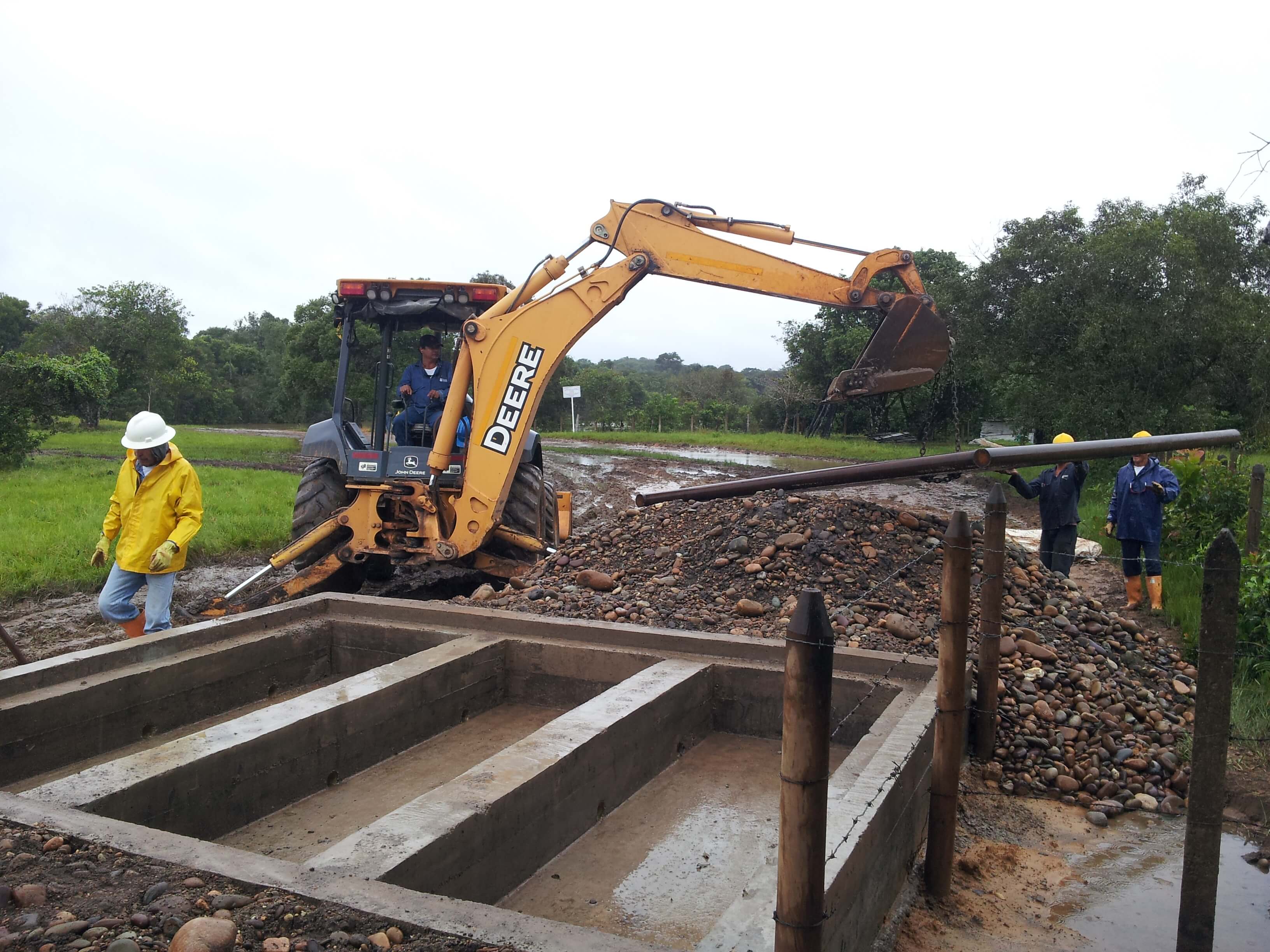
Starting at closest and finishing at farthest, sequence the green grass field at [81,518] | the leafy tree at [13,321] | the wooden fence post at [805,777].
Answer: the wooden fence post at [805,777] → the green grass field at [81,518] → the leafy tree at [13,321]

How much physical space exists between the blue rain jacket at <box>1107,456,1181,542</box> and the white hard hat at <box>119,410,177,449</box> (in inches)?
270

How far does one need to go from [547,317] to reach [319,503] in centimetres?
253

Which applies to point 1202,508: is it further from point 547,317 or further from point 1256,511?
point 547,317

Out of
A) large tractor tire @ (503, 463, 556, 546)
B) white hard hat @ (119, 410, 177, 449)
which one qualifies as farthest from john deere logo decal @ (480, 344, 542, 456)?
white hard hat @ (119, 410, 177, 449)

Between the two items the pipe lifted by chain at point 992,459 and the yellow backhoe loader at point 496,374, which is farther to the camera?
the yellow backhoe loader at point 496,374

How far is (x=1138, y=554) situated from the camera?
25.5ft

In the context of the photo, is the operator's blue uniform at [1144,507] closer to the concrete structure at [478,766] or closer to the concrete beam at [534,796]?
the concrete structure at [478,766]

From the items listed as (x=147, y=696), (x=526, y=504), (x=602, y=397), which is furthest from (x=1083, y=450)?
(x=602, y=397)

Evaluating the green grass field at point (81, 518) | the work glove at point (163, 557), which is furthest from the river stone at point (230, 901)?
the green grass field at point (81, 518)

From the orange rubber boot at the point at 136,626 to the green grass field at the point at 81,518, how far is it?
2236mm

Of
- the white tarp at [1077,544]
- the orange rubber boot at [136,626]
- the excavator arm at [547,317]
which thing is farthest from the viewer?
the white tarp at [1077,544]

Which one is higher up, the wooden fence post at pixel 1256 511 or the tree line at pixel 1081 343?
the tree line at pixel 1081 343

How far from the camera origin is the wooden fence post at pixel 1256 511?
7.55 meters

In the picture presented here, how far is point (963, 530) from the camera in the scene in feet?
11.3
